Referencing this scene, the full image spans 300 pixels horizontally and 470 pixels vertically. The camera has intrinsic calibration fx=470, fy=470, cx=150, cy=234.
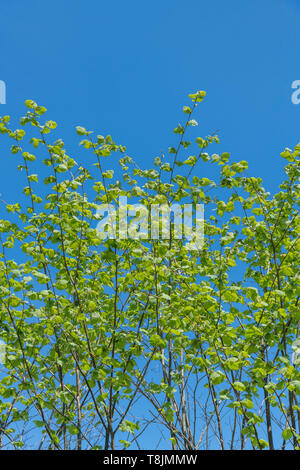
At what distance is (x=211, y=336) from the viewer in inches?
169

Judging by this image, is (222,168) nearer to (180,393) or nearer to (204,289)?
(204,289)

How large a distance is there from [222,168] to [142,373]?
89.6 inches

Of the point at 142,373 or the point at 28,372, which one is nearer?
the point at 28,372

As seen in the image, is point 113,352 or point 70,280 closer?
point 113,352

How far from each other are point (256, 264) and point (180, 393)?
5.34 ft

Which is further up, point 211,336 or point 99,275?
point 99,275

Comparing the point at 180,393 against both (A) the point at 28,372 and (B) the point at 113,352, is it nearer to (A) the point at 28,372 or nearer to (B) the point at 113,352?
(B) the point at 113,352
